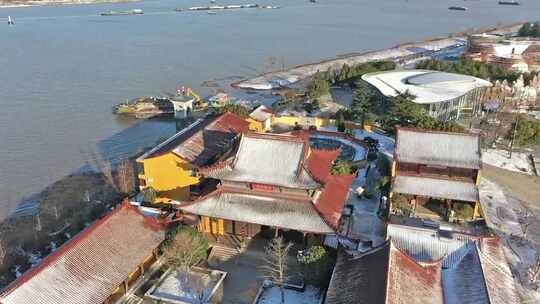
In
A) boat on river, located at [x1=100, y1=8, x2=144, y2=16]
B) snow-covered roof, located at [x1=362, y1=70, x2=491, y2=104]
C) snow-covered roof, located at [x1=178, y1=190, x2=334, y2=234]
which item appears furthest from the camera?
boat on river, located at [x1=100, y1=8, x2=144, y2=16]

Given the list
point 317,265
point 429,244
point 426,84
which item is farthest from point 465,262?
point 426,84

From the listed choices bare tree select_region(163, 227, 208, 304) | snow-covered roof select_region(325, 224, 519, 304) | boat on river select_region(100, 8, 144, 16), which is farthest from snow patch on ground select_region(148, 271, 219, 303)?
boat on river select_region(100, 8, 144, 16)

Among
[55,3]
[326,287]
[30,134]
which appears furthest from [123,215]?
[55,3]

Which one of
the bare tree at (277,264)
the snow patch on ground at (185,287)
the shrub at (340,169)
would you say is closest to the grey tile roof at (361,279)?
the bare tree at (277,264)

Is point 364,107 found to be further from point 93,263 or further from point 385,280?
point 93,263

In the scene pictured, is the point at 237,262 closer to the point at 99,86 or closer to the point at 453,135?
the point at 453,135

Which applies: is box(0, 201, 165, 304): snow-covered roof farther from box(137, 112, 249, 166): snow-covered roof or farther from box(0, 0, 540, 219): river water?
box(0, 0, 540, 219): river water
